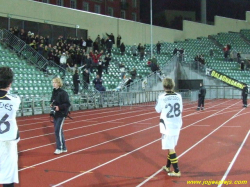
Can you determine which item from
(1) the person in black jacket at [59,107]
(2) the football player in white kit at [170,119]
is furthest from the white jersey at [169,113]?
(1) the person in black jacket at [59,107]

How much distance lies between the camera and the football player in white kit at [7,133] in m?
5.09

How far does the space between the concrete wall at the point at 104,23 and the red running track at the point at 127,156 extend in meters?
16.6

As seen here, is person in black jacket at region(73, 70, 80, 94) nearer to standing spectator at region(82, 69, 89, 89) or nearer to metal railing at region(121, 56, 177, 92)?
standing spectator at region(82, 69, 89, 89)

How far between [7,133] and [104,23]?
3334 cm

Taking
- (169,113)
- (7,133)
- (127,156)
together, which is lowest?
(127,156)

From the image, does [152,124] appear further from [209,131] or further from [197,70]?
[197,70]

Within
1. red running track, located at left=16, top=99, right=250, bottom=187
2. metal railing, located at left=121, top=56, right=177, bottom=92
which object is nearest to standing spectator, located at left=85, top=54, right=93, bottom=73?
metal railing, located at left=121, top=56, right=177, bottom=92

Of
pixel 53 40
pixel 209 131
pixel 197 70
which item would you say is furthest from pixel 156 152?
pixel 197 70

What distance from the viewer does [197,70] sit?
36469 millimetres

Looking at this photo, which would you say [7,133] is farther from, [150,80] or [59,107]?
[150,80]

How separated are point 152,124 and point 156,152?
6.02 metres

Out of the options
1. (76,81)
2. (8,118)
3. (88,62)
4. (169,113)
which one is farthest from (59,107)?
(88,62)

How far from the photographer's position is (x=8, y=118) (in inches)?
205

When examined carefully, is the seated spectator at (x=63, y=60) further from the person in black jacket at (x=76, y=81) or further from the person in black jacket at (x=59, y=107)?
the person in black jacket at (x=59, y=107)
